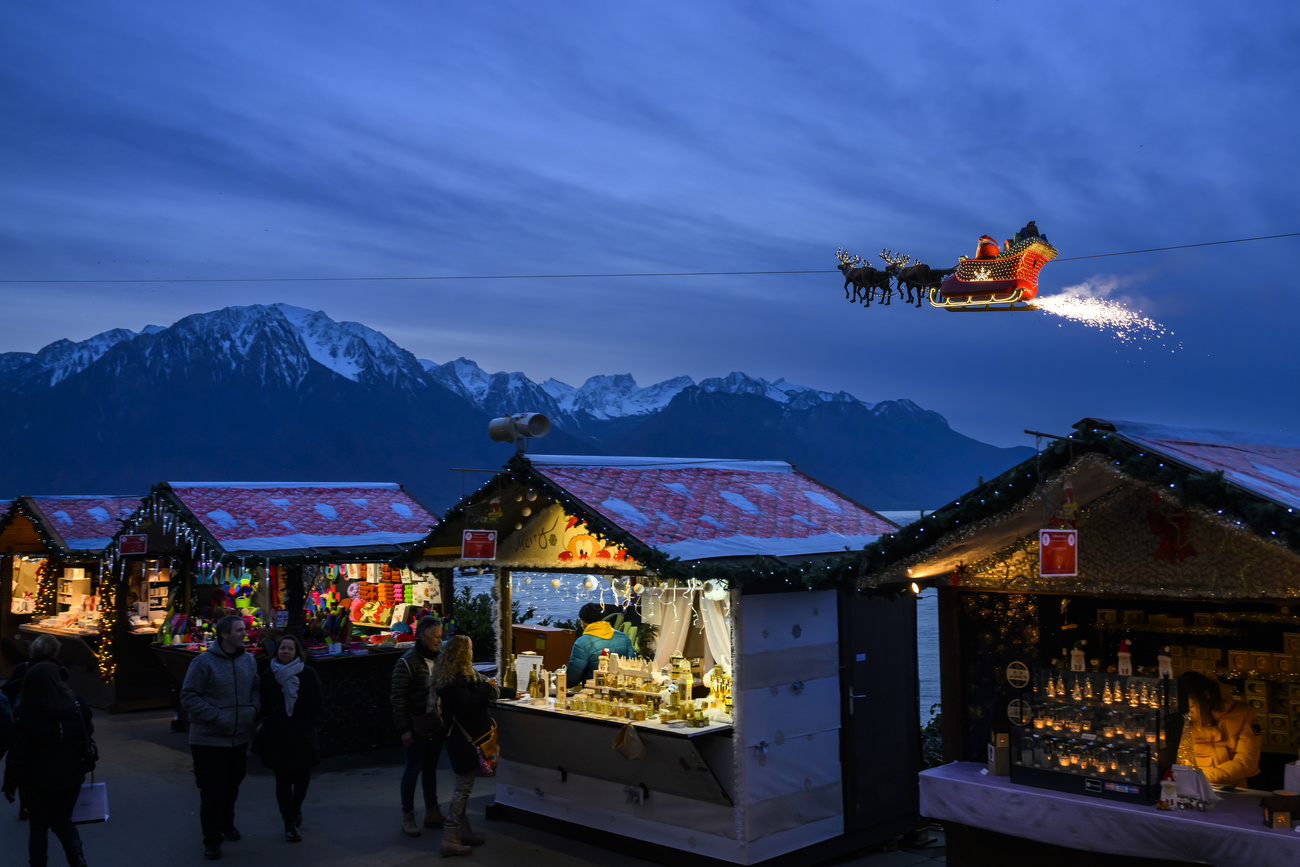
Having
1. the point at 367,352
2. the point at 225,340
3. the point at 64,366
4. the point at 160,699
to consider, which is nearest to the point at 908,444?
the point at 367,352

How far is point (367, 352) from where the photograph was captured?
178375 millimetres

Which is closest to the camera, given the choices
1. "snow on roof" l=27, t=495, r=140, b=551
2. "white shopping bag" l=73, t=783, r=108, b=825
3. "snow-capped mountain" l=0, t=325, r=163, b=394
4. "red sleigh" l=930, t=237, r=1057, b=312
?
"white shopping bag" l=73, t=783, r=108, b=825

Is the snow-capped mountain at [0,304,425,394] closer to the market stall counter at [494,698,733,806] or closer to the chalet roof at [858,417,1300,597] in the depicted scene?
the market stall counter at [494,698,733,806]

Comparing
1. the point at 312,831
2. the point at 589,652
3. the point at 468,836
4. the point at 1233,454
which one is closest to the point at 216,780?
the point at 312,831

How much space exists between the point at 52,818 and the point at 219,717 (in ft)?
3.52

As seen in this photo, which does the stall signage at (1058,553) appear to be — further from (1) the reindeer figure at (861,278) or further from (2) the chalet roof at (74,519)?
(2) the chalet roof at (74,519)

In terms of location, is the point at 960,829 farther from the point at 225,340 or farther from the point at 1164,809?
the point at 225,340

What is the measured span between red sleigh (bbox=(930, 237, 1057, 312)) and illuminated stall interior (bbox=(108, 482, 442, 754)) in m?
6.31

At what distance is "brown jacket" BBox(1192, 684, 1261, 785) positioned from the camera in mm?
5312

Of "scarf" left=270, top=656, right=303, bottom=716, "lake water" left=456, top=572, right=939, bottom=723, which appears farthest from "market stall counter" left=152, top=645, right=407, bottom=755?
"lake water" left=456, top=572, right=939, bottom=723

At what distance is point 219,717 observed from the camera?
6836 mm

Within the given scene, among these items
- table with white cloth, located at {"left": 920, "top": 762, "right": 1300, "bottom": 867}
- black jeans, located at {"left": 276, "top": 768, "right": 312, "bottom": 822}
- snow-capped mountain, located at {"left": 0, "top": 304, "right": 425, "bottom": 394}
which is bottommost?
black jeans, located at {"left": 276, "top": 768, "right": 312, "bottom": 822}

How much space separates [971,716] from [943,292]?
15.3 ft

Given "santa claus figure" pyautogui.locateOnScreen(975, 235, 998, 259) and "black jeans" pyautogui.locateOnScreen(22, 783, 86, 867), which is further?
"santa claus figure" pyautogui.locateOnScreen(975, 235, 998, 259)
